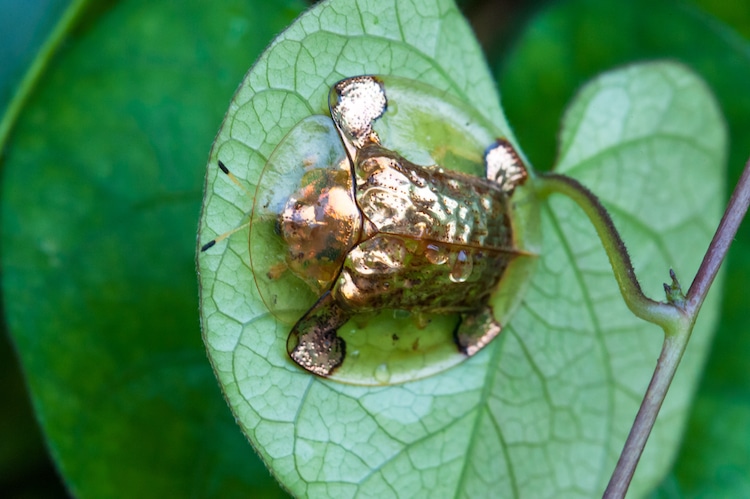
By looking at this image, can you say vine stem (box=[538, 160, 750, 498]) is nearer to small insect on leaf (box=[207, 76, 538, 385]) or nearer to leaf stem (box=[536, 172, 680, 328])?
leaf stem (box=[536, 172, 680, 328])

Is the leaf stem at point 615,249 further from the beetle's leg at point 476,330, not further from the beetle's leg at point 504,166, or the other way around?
the beetle's leg at point 476,330

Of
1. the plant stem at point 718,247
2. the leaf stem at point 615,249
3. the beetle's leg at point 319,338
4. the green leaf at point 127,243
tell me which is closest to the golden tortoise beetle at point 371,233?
the beetle's leg at point 319,338

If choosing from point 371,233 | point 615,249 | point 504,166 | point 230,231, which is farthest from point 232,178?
point 615,249

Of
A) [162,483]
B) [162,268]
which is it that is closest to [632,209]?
[162,268]

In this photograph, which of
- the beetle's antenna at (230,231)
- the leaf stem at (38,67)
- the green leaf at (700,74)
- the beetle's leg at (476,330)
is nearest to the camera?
the beetle's antenna at (230,231)

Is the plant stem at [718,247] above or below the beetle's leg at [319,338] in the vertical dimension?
above

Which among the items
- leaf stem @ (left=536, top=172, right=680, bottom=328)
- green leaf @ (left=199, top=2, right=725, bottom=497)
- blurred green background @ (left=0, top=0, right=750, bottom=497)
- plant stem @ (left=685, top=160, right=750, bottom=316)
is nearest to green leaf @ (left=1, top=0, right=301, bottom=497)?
blurred green background @ (left=0, top=0, right=750, bottom=497)

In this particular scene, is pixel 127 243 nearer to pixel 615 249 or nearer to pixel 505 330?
pixel 505 330
